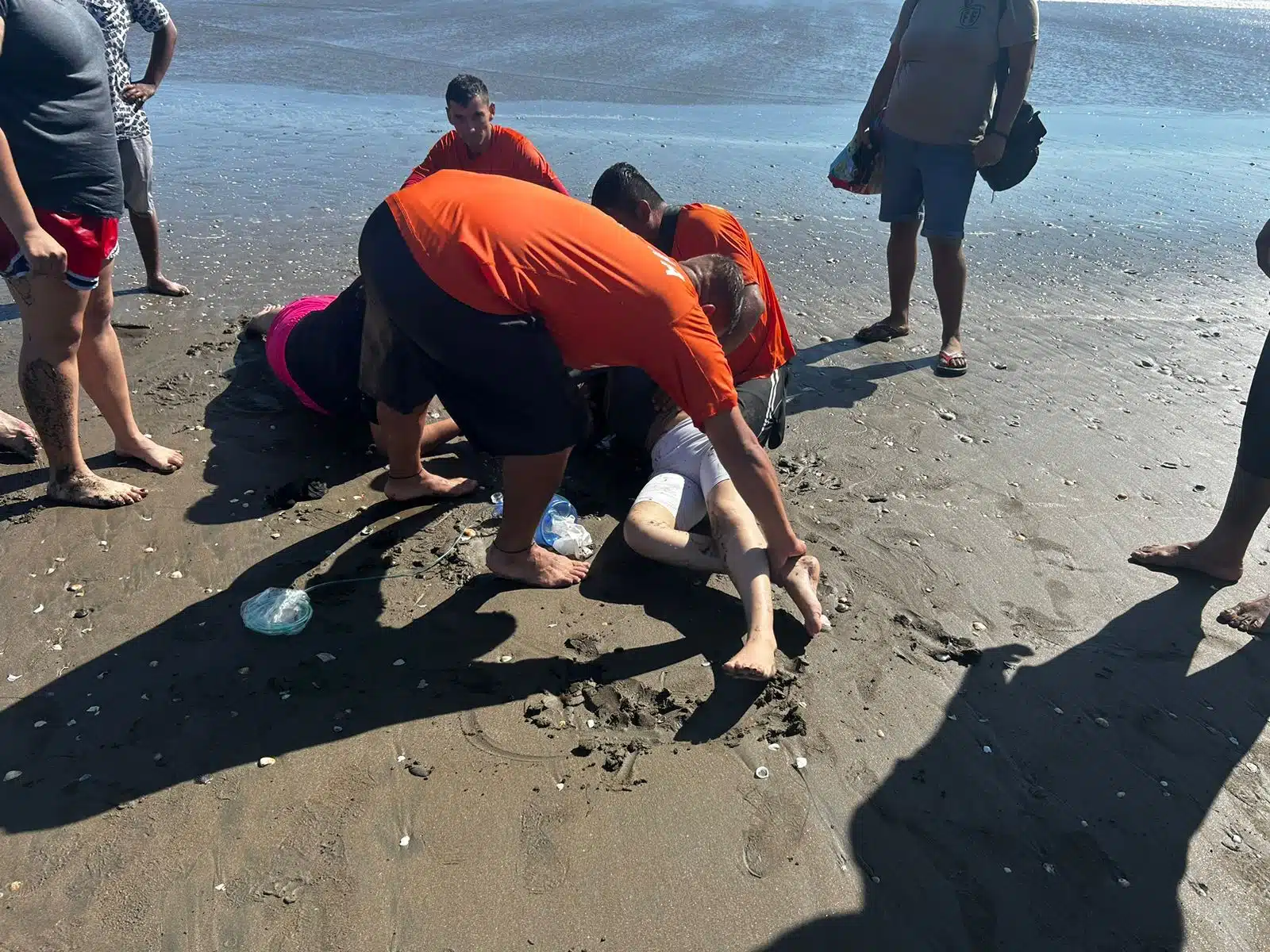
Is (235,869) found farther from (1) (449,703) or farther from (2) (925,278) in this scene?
(2) (925,278)

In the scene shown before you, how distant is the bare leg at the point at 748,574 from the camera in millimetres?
2723

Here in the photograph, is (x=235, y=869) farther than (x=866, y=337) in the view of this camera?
No

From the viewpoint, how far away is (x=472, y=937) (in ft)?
6.71

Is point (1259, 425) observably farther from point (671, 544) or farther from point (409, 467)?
point (409, 467)

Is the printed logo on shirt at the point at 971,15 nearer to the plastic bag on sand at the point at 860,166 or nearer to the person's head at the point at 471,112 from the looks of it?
the plastic bag on sand at the point at 860,166

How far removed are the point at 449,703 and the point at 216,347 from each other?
2.87 metres

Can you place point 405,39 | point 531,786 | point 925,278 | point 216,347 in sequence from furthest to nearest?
1. point 405,39
2. point 925,278
3. point 216,347
4. point 531,786

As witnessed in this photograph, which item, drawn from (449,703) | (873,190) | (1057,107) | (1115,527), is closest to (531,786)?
(449,703)

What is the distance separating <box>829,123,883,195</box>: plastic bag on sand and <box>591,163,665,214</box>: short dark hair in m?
1.98

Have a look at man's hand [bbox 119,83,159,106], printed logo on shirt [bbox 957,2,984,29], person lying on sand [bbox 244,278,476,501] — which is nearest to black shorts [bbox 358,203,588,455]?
person lying on sand [bbox 244,278,476,501]

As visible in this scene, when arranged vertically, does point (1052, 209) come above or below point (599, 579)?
above

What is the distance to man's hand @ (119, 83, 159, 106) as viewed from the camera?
482 centimetres

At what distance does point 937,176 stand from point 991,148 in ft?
0.94

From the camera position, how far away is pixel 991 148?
4.95 metres
